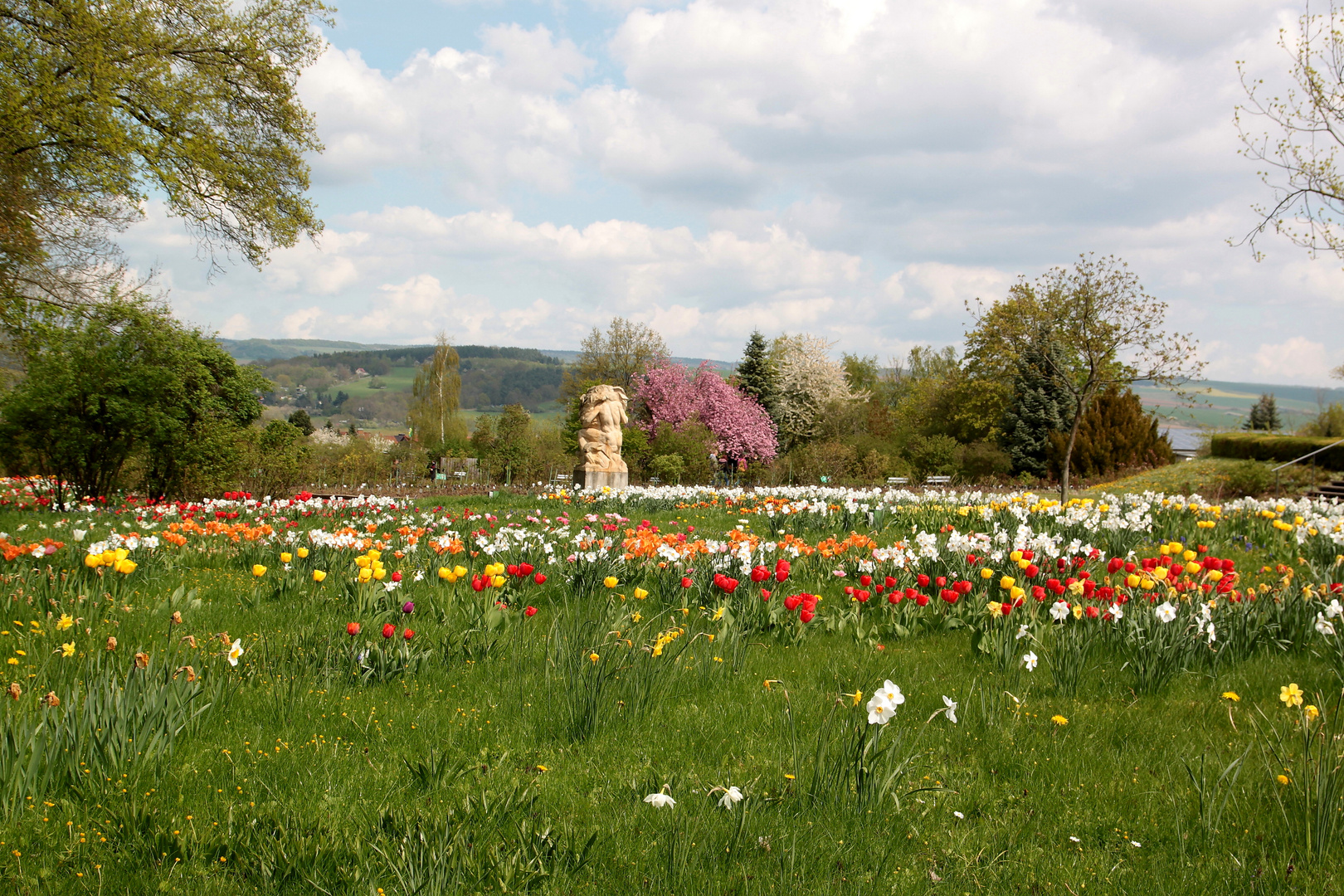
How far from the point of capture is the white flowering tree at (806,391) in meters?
37.4

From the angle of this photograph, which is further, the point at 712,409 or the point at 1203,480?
the point at 712,409

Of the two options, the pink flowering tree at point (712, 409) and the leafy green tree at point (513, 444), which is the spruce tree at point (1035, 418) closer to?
the pink flowering tree at point (712, 409)

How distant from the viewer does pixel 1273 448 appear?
2272 cm

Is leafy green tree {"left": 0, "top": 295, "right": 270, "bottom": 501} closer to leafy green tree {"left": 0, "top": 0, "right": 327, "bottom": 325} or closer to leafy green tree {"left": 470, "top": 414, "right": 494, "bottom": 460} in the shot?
leafy green tree {"left": 0, "top": 0, "right": 327, "bottom": 325}

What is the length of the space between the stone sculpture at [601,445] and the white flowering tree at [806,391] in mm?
21632

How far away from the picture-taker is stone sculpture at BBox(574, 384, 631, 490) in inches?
634

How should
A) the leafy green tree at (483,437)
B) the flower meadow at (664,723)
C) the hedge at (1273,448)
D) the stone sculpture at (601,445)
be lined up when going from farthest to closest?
the leafy green tree at (483,437) < the hedge at (1273,448) < the stone sculpture at (601,445) < the flower meadow at (664,723)

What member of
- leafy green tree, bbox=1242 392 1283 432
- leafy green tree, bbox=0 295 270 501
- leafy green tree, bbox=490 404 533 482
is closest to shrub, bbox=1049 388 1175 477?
leafy green tree, bbox=490 404 533 482

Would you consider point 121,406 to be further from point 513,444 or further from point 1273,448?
point 1273,448

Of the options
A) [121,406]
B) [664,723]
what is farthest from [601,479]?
[664,723]

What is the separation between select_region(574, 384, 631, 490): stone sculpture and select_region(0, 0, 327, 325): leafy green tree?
669cm

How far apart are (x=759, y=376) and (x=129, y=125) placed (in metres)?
29.2

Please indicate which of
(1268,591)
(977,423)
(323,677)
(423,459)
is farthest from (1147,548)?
(423,459)

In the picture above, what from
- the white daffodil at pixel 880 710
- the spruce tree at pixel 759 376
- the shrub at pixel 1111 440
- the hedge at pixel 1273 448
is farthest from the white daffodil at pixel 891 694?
the spruce tree at pixel 759 376
